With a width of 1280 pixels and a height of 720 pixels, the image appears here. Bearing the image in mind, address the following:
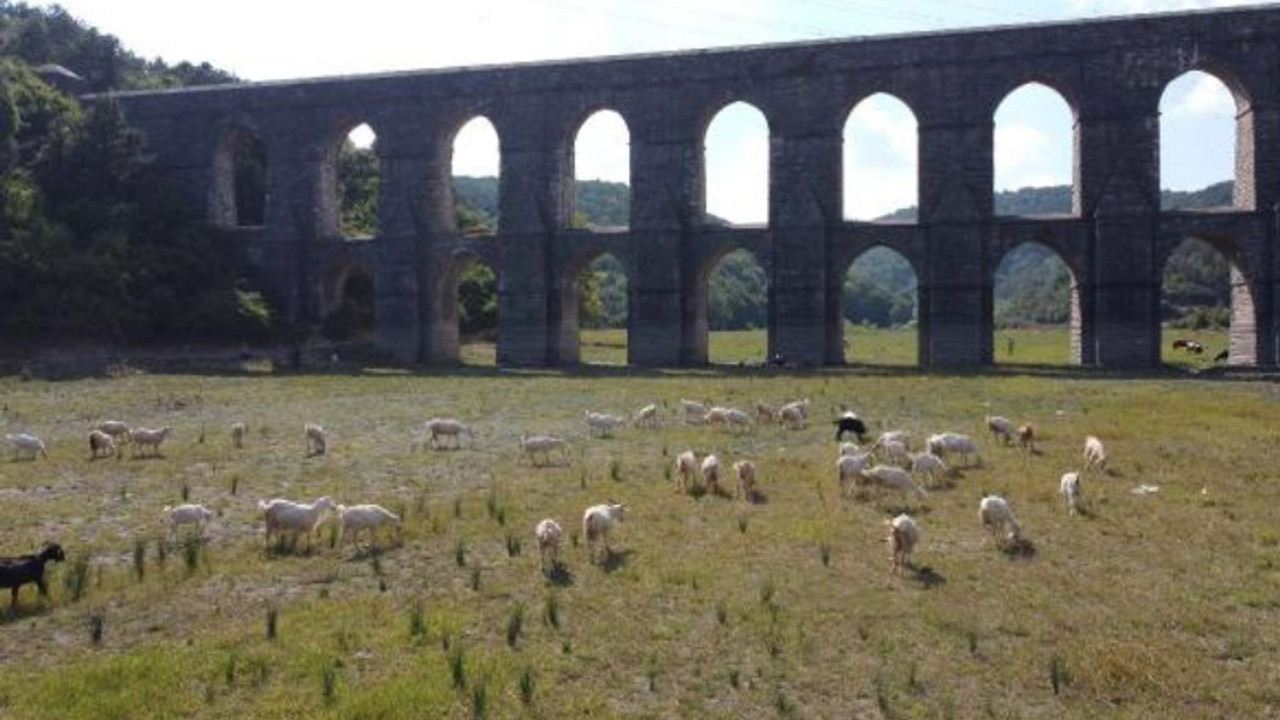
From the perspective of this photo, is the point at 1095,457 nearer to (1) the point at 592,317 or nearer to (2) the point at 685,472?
(2) the point at 685,472

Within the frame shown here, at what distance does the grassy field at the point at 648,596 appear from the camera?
30.3 ft

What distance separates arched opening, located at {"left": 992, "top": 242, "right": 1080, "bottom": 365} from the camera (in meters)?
48.6

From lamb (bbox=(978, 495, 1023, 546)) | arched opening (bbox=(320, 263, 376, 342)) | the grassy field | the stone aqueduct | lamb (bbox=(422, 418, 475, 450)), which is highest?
the stone aqueduct

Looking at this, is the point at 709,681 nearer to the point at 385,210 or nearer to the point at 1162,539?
the point at 1162,539

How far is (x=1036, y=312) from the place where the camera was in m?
114

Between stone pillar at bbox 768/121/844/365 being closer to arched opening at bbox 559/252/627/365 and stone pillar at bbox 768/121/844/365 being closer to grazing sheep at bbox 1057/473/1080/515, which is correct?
arched opening at bbox 559/252/627/365

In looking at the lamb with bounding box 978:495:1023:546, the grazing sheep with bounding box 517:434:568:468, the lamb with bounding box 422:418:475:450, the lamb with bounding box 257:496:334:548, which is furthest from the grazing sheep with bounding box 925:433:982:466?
the lamb with bounding box 257:496:334:548

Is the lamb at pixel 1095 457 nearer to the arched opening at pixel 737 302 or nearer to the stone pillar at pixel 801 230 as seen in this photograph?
the stone pillar at pixel 801 230

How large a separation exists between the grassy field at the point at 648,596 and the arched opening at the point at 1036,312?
25749 mm

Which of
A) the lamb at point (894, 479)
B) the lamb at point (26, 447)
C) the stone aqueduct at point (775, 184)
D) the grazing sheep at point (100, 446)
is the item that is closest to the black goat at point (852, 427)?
the lamb at point (894, 479)

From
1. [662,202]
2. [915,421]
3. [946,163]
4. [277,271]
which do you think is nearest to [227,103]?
[277,271]

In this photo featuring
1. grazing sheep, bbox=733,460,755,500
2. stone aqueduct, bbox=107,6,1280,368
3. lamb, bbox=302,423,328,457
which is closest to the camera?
grazing sheep, bbox=733,460,755,500

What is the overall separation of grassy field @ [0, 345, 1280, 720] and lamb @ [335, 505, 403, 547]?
1.02 feet

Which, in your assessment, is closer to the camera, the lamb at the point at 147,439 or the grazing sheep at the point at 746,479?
the grazing sheep at the point at 746,479
